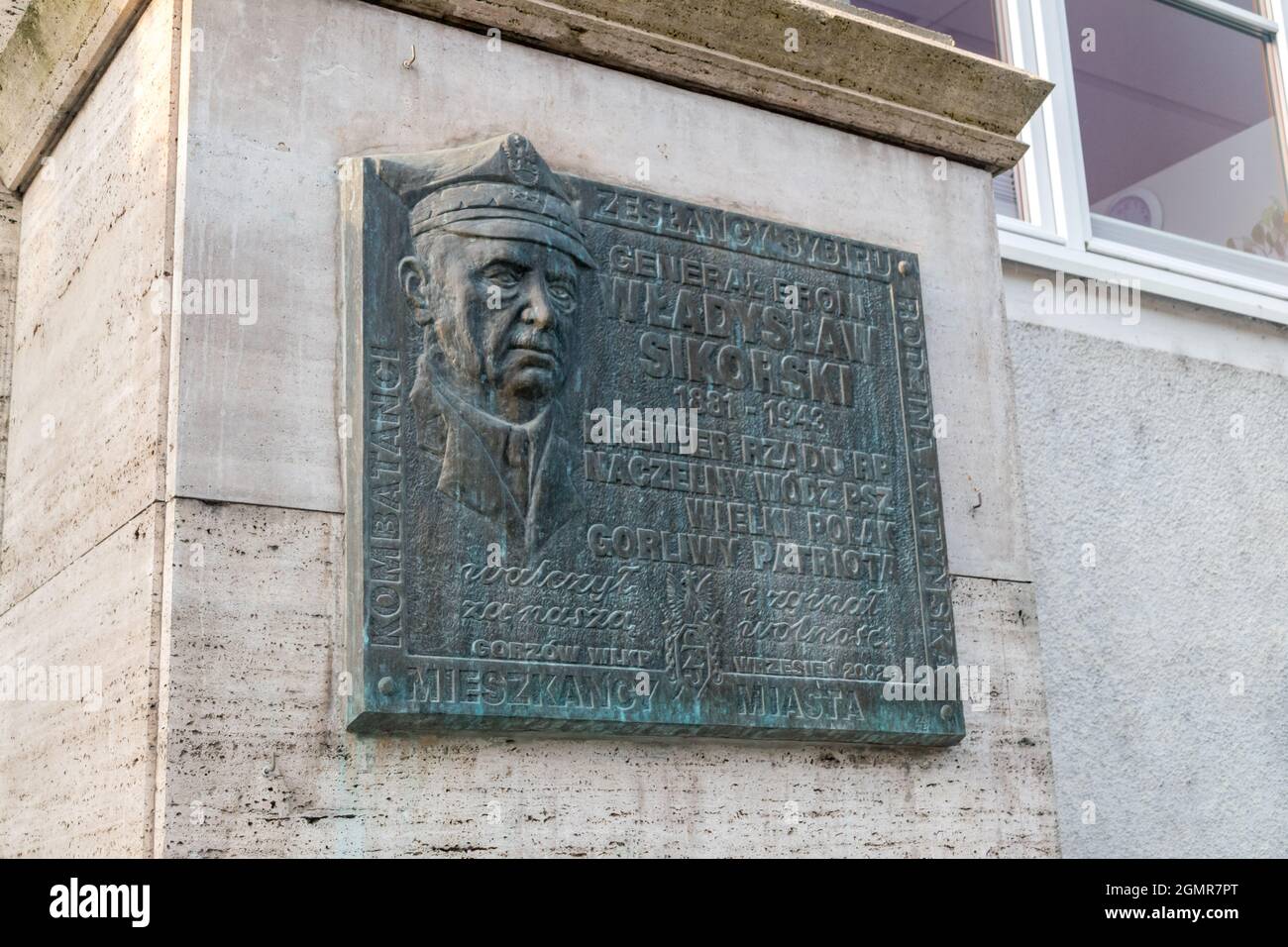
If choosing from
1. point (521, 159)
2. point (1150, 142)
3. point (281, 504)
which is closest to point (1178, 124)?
point (1150, 142)

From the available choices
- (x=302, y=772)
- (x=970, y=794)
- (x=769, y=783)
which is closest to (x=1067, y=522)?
(x=970, y=794)

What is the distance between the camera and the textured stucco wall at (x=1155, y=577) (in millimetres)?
6066

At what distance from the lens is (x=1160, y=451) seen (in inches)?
259

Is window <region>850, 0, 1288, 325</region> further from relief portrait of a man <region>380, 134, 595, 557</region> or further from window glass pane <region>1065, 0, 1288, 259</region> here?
relief portrait of a man <region>380, 134, 595, 557</region>

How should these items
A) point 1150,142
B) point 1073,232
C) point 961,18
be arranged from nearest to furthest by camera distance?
point 1073,232, point 961,18, point 1150,142

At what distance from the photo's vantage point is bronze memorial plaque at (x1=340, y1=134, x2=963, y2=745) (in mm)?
4027

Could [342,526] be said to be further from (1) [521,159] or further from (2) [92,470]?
(1) [521,159]

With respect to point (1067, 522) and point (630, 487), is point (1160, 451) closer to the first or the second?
point (1067, 522)

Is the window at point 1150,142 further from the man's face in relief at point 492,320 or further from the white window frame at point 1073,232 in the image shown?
the man's face in relief at point 492,320

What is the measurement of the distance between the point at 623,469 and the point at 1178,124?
4.51 m

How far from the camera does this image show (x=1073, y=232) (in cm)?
693

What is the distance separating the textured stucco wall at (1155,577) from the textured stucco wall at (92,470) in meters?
3.30

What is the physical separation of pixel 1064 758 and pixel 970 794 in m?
1.33

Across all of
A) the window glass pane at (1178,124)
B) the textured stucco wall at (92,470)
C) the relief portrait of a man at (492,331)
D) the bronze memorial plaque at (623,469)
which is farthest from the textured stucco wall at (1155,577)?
the textured stucco wall at (92,470)
